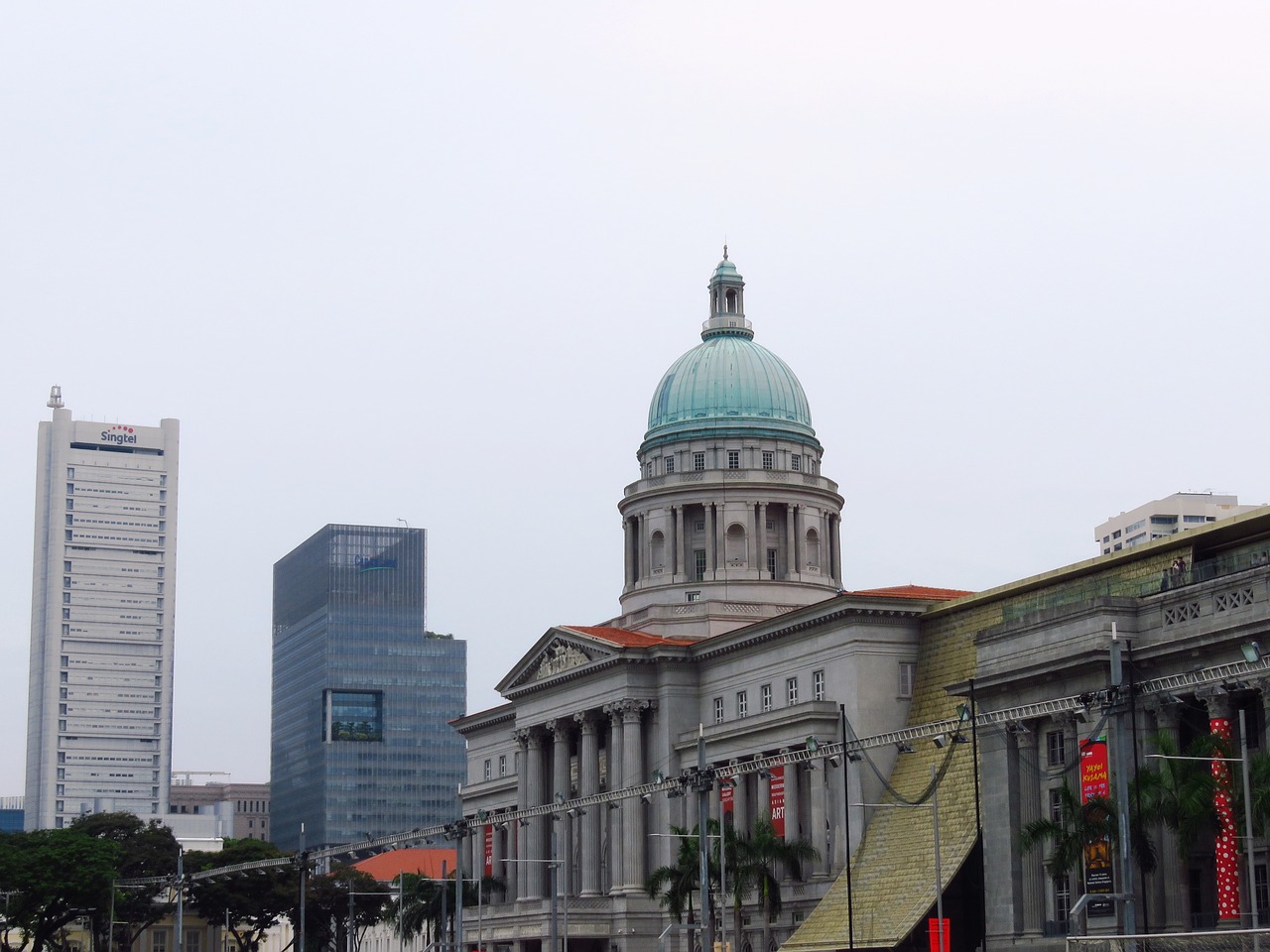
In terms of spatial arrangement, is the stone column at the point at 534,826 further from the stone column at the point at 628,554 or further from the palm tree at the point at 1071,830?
the palm tree at the point at 1071,830

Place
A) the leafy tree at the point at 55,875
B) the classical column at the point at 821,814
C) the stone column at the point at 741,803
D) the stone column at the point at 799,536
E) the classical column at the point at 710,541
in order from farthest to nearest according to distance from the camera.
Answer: the leafy tree at the point at 55,875 < the stone column at the point at 799,536 < the classical column at the point at 710,541 < the stone column at the point at 741,803 < the classical column at the point at 821,814

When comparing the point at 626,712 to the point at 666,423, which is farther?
the point at 666,423

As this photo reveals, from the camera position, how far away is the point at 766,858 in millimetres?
105625

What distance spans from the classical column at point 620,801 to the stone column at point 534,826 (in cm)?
923

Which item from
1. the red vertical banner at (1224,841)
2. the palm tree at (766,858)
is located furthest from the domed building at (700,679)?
the red vertical banner at (1224,841)

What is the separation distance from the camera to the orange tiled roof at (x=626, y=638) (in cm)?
12975

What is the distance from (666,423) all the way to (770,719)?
3648cm

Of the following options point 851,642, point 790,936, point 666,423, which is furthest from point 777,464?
point 790,936

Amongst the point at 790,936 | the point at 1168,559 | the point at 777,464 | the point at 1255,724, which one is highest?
the point at 777,464

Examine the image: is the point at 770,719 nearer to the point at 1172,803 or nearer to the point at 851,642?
the point at 851,642

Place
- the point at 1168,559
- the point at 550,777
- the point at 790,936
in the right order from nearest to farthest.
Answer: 1. the point at 1168,559
2. the point at 790,936
3. the point at 550,777

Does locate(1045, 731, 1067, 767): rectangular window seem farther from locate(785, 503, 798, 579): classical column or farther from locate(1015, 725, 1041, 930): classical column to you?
locate(785, 503, 798, 579): classical column

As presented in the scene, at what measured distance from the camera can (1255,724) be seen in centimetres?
7894

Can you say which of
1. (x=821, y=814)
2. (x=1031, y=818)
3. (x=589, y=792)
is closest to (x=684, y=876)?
(x=821, y=814)
